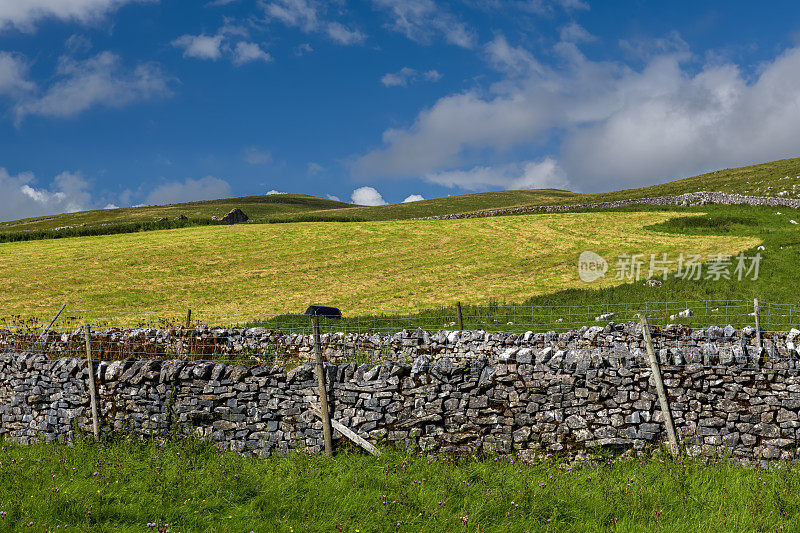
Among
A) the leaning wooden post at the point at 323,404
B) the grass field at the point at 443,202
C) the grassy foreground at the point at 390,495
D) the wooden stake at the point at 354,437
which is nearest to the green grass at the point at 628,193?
the grass field at the point at 443,202

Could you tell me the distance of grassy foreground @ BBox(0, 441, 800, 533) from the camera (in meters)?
6.46

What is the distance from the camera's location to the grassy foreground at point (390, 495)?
21.2ft

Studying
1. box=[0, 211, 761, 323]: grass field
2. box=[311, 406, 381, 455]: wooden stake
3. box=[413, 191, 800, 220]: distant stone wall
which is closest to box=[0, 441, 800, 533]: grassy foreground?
box=[311, 406, 381, 455]: wooden stake

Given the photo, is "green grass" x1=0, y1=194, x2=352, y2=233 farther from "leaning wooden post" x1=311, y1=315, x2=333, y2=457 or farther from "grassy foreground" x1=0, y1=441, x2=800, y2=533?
A: "grassy foreground" x1=0, y1=441, x2=800, y2=533

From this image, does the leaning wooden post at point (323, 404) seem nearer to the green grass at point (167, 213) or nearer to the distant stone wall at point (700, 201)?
the distant stone wall at point (700, 201)

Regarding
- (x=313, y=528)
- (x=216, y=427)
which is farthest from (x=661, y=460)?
(x=216, y=427)

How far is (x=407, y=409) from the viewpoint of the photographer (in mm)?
9188

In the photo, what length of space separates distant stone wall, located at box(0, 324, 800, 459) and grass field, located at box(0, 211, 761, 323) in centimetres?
1379

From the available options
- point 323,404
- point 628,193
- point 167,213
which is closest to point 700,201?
point 628,193

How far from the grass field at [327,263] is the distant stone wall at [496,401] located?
45.3 feet

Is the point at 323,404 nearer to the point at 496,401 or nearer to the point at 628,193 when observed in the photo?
the point at 496,401

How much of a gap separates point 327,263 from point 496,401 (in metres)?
29.8

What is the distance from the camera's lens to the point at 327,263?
37.8 meters

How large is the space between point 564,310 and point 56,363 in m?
18.5
